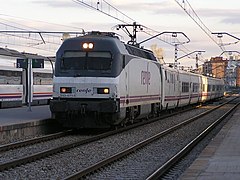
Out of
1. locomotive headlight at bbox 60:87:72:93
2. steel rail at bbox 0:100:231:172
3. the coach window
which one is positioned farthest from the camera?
the coach window

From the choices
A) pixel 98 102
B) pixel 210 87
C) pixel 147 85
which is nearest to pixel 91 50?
pixel 98 102

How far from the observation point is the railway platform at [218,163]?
9.23 m

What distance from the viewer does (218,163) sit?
10.8 metres

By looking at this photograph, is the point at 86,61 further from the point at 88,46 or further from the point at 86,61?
the point at 88,46

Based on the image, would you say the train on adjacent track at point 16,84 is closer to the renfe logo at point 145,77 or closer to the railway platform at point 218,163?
the renfe logo at point 145,77

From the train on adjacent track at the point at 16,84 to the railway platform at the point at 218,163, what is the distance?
618 inches

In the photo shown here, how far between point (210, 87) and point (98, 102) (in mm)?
40641

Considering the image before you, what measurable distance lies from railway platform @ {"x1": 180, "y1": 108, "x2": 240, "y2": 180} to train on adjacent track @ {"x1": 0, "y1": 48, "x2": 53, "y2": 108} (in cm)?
1570

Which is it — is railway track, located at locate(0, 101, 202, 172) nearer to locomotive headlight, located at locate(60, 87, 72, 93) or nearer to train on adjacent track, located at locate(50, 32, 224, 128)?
train on adjacent track, located at locate(50, 32, 224, 128)

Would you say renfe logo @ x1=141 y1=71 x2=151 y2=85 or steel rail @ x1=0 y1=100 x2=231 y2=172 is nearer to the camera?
steel rail @ x1=0 y1=100 x2=231 y2=172

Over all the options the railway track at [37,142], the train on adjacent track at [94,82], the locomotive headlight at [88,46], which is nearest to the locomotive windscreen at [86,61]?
the train on adjacent track at [94,82]

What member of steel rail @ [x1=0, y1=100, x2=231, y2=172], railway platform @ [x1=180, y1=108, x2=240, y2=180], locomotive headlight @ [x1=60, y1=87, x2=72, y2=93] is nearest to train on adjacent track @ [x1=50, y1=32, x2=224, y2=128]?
locomotive headlight @ [x1=60, y1=87, x2=72, y2=93]

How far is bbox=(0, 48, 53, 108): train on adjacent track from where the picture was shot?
28.4 metres

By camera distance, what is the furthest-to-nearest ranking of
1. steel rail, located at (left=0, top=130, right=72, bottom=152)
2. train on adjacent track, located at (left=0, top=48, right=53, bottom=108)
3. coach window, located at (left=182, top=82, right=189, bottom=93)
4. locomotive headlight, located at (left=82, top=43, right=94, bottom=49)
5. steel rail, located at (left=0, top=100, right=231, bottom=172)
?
1. coach window, located at (left=182, top=82, right=189, bottom=93)
2. train on adjacent track, located at (left=0, top=48, right=53, bottom=108)
3. locomotive headlight, located at (left=82, top=43, right=94, bottom=49)
4. steel rail, located at (left=0, top=130, right=72, bottom=152)
5. steel rail, located at (left=0, top=100, right=231, bottom=172)
